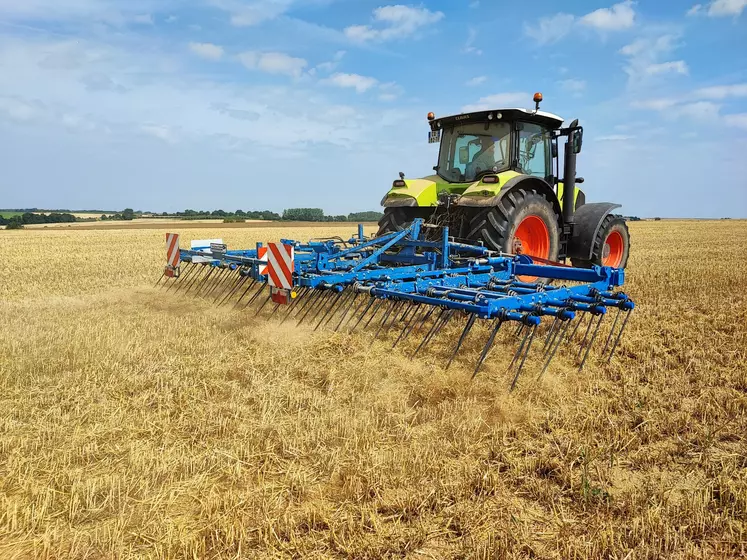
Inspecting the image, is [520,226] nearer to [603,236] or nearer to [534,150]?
[534,150]

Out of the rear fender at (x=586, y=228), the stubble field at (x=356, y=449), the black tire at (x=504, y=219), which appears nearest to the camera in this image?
the stubble field at (x=356, y=449)

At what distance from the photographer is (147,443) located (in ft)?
8.33

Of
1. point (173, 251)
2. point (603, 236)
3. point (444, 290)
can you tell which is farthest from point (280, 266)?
point (603, 236)

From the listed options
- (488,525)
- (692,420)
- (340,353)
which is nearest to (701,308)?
(692,420)

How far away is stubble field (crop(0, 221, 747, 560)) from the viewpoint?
1.88 meters

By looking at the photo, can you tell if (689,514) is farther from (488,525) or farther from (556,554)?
(488,525)

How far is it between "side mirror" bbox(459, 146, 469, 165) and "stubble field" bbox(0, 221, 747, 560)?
2698 mm

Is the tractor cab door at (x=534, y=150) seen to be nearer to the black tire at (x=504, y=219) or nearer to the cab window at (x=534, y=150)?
the cab window at (x=534, y=150)

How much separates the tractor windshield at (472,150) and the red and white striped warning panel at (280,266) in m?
2.92

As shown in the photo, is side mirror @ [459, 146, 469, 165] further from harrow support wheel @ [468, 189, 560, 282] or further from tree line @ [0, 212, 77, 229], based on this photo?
tree line @ [0, 212, 77, 229]

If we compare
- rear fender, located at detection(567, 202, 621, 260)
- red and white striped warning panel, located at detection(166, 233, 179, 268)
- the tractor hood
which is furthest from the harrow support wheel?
red and white striped warning panel, located at detection(166, 233, 179, 268)

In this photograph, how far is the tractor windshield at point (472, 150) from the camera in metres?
6.02

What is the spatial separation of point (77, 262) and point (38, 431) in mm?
8698

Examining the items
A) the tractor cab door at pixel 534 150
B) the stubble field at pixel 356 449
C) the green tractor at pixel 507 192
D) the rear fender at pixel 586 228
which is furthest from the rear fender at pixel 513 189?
the stubble field at pixel 356 449
